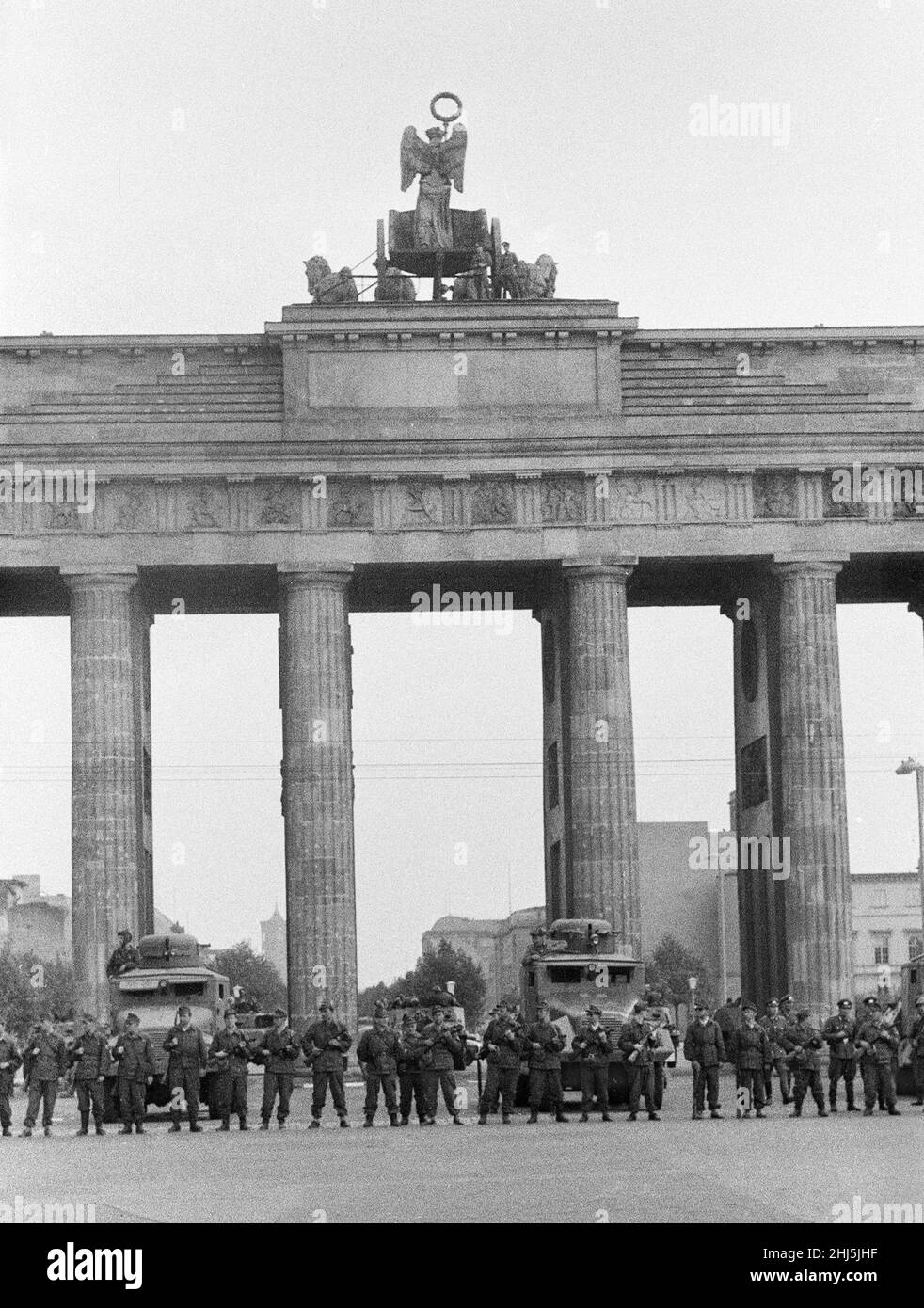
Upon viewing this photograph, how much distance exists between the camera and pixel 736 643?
64.1 metres

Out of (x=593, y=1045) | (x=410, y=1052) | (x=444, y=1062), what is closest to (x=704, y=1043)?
(x=593, y=1045)

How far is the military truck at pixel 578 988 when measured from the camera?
130ft

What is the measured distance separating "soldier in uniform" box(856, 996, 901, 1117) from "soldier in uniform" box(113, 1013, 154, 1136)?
1107 centimetres

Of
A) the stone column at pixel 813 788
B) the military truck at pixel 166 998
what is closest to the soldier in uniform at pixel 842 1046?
the military truck at pixel 166 998

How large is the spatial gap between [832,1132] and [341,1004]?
24.5 m

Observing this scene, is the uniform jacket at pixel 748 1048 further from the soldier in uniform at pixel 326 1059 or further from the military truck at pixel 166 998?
the military truck at pixel 166 998

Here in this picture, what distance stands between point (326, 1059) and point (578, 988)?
6.03m

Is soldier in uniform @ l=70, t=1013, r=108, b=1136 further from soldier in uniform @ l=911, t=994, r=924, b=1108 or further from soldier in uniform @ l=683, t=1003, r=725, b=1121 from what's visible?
soldier in uniform @ l=911, t=994, r=924, b=1108

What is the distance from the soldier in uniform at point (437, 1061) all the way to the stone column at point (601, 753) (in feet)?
61.0

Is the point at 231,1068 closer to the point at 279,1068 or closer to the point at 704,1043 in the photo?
the point at 279,1068

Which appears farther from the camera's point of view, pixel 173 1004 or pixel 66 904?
pixel 66 904

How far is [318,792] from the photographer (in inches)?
2243
